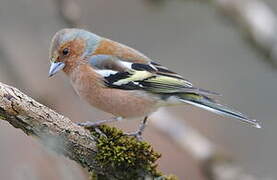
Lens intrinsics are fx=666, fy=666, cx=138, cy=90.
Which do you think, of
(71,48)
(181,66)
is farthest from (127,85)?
(181,66)

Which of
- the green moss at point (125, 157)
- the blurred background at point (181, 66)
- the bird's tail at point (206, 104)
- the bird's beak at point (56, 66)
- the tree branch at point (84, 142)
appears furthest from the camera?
the blurred background at point (181, 66)

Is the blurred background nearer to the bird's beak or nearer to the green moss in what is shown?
the bird's beak

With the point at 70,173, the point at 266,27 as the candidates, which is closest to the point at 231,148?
the point at 266,27

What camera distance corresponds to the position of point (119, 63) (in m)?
4.65

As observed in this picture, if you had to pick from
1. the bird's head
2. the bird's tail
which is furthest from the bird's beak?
the bird's tail

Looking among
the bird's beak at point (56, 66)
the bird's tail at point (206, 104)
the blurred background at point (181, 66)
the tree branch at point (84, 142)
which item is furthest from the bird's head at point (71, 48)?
the blurred background at point (181, 66)

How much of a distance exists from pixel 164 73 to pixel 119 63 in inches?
13.5

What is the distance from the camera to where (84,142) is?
376 centimetres

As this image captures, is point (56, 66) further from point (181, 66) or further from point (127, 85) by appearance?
point (181, 66)

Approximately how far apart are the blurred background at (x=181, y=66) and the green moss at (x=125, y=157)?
399cm

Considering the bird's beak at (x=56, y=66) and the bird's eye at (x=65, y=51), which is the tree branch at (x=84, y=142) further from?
the bird's eye at (x=65, y=51)

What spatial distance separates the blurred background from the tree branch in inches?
158

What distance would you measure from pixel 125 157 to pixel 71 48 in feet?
4.53

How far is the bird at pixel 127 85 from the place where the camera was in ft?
15.1
